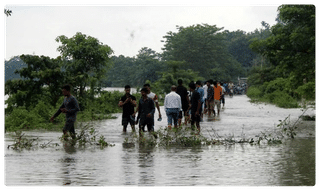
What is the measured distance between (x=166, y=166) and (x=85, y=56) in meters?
23.1

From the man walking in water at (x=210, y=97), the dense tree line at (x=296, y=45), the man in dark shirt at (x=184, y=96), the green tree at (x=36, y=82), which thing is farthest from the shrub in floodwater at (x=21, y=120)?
the dense tree line at (x=296, y=45)

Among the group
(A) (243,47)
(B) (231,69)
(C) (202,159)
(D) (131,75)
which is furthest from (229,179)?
(A) (243,47)

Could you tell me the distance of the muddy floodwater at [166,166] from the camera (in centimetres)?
919

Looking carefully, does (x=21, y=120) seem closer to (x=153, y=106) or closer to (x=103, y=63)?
(x=153, y=106)

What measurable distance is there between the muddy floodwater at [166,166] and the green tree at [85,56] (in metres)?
17.0

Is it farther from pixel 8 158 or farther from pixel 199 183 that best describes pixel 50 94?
pixel 199 183

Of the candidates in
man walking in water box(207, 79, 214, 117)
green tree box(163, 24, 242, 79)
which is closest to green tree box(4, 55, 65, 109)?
man walking in water box(207, 79, 214, 117)

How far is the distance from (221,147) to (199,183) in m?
5.90

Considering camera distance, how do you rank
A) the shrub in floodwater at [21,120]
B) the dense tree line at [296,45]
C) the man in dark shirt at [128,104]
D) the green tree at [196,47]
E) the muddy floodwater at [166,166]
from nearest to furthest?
the muddy floodwater at [166,166], the man in dark shirt at [128,104], the shrub in floodwater at [21,120], the dense tree line at [296,45], the green tree at [196,47]

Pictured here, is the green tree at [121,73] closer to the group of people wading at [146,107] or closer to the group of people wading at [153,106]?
the group of people wading at [153,106]

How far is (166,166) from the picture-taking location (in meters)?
11.1

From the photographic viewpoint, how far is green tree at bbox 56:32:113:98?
3278 centimetres

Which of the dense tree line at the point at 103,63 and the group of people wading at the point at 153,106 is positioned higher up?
the dense tree line at the point at 103,63

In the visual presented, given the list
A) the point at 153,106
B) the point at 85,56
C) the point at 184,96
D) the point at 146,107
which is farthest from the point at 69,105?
the point at 85,56
